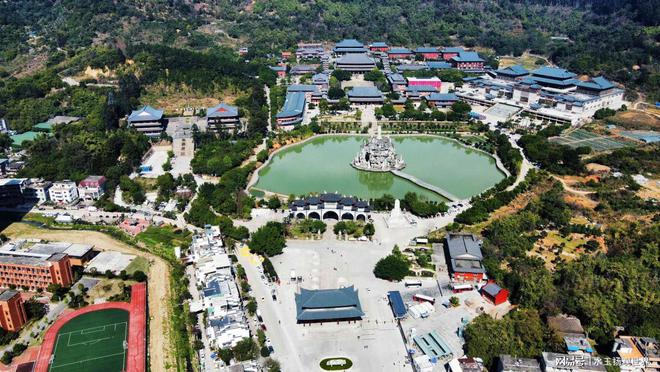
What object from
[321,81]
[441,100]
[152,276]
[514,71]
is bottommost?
[152,276]

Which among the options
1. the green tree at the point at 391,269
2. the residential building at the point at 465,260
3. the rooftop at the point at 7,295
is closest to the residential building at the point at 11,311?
the rooftop at the point at 7,295

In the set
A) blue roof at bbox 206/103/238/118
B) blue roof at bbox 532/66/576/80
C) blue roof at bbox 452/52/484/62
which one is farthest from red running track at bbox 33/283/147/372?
blue roof at bbox 452/52/484/62

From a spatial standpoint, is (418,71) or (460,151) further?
(418,71)

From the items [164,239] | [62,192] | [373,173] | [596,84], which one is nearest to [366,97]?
[373,173]

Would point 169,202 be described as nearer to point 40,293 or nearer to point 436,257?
point 40,293

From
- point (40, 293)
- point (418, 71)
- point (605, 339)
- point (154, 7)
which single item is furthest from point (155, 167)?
point (154, 7)

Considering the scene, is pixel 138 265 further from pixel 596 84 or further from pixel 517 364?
pixel 596 84
